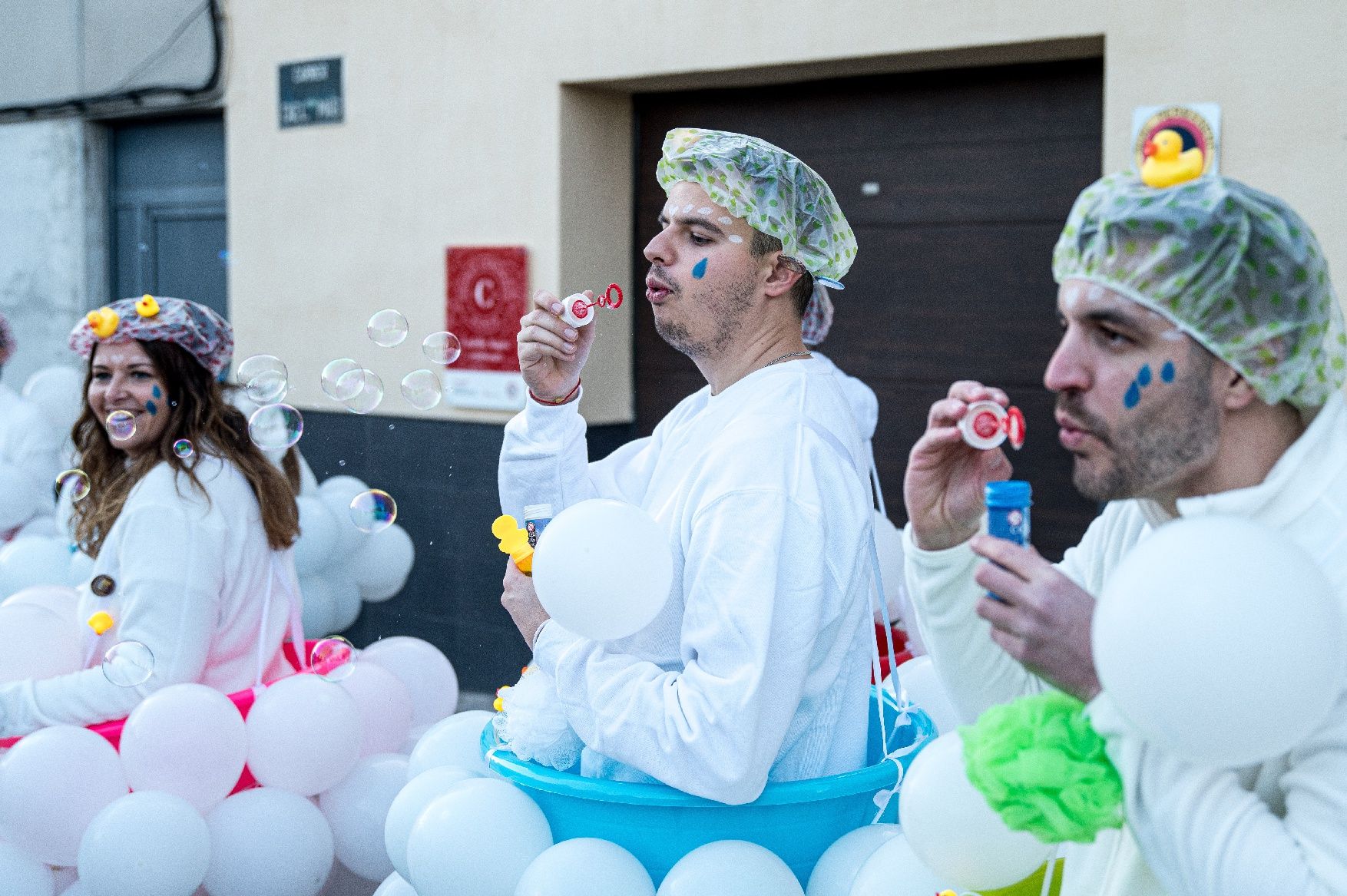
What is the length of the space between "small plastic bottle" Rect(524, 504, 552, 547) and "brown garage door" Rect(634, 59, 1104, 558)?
2703 mm

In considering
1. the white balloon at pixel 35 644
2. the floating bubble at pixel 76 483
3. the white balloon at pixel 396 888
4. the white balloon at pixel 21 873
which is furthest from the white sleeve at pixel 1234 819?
the floating bubble at pixel 76 483

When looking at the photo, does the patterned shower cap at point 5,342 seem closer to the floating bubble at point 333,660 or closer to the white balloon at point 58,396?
the white balloon at point 58,396

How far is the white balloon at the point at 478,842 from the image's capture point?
222cm

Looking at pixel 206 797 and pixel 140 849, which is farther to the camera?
pixel 206 797

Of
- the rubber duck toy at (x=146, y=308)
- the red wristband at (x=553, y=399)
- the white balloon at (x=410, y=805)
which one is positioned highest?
the rubber duck toy at (x=146, y=308)

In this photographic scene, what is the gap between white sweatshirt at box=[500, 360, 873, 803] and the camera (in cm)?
205

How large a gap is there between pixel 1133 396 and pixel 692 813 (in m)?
1.02

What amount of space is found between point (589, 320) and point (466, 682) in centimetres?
376

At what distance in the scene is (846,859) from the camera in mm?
2160

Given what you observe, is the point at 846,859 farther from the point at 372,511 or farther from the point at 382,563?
the point at 382,563

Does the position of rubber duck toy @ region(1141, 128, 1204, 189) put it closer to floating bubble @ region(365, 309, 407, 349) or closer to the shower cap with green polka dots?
the shower cap with green polka dots

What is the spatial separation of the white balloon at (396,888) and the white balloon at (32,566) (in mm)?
1888

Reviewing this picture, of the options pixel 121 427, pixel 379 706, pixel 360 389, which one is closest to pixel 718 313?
pixel 360 389

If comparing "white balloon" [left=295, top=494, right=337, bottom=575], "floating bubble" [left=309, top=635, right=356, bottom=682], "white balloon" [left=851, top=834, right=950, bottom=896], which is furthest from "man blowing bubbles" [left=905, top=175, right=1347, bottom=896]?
"white balloon" [left=295, top=494, right=337, bottom=575]
